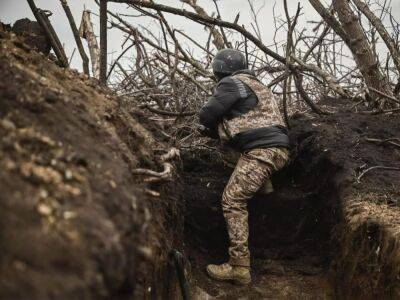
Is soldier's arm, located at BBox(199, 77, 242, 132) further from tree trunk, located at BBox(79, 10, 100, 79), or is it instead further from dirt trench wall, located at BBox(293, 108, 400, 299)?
tree trunk, located at BBox(79, 10, 100, 79)

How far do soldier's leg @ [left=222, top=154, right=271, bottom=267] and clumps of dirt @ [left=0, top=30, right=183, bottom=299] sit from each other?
1.80m

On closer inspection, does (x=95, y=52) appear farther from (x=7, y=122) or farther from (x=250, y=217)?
(x=7, y=122)

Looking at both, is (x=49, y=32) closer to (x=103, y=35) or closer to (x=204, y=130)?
(x=103, y=35)

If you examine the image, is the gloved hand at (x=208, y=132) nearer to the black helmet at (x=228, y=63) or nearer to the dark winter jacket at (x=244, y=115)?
the dark winter jacket at (x=244, y=115)

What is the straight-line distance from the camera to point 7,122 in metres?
1.36

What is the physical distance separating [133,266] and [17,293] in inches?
14.7

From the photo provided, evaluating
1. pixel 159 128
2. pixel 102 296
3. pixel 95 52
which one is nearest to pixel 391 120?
pixel 159 128

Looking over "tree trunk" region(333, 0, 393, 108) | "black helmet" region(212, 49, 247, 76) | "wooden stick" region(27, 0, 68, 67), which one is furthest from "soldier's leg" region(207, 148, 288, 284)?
"tree trunk" region(333, 0, 393, 108)

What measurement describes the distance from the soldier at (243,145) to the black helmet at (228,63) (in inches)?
8.6

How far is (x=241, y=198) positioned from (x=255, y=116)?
74cm

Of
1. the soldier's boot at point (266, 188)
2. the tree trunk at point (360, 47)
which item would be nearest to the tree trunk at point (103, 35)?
the soldier's boot at point (266, 188)

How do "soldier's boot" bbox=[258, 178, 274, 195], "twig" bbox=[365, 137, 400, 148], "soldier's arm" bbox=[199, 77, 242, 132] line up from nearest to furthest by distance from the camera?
"soldier's arm" bbox=[199, 77, 242, 132], "soldier's boot" bbox=[258, 178, 274, 195], "twig" bbox=[365, 137, 400, 148]

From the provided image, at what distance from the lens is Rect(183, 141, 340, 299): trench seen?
397cm

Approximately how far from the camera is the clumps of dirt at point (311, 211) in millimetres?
3439
